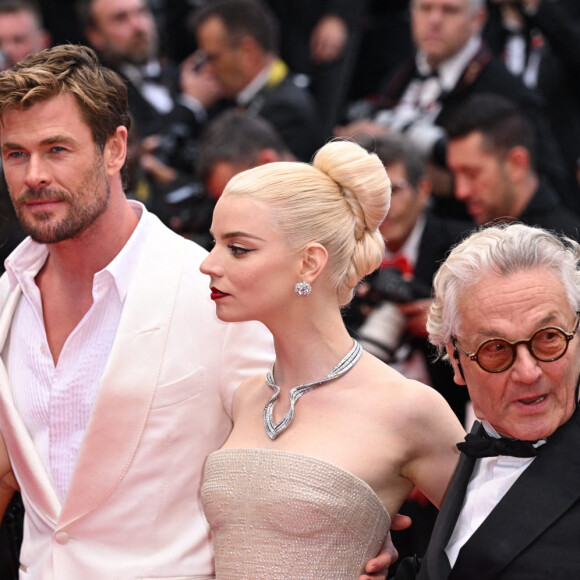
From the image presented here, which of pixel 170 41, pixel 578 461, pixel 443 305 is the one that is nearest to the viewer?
pixel 578 461

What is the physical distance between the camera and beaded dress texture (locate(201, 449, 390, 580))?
96.0 inches

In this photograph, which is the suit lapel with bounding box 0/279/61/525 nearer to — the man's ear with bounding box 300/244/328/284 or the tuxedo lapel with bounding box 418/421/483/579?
the man's ear with bounding box 300/244/328/284

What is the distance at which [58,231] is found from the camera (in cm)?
282

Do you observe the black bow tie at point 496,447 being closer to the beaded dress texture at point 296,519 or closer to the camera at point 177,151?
the beaded dress texture at point 296,519

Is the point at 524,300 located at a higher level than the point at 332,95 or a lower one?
higher

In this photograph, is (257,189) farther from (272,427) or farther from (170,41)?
(170,41)

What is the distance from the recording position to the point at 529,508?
222cm

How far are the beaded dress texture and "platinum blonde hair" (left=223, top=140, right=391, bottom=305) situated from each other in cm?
45

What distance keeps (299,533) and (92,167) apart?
3.61 ft

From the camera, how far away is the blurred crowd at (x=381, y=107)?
413 centimetres

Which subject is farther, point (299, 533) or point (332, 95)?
point (332, 95)

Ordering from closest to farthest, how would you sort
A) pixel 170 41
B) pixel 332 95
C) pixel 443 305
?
pixel 443 305
pixel 332 95
pixel 170 41

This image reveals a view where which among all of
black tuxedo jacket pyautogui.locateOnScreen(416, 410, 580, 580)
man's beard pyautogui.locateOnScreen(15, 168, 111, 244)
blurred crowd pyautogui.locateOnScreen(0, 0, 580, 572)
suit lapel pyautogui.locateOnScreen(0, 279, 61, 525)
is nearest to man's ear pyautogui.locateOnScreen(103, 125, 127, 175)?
man's beard pyautogui.locateOnScreen(15, 168, 111, 244)

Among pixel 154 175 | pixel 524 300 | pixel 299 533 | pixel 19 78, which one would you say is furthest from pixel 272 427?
pixel 154 175
